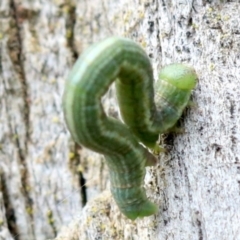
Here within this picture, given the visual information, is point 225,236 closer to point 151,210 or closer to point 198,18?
point 151,210

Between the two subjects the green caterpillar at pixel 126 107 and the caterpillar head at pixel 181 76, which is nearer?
the green caterpillar at pixel 126 107

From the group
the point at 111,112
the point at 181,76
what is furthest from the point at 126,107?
the point at 111,112

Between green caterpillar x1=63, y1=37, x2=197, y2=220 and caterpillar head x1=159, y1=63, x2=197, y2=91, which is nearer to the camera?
green caterpillar x1=63, y1=37, x2=197, y2=220

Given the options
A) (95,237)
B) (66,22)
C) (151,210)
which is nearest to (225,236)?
(151,210)

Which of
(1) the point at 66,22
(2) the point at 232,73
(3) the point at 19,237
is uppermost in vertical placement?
(1) the point at 66,22

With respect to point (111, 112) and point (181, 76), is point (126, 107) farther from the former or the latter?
point (111, 112)
